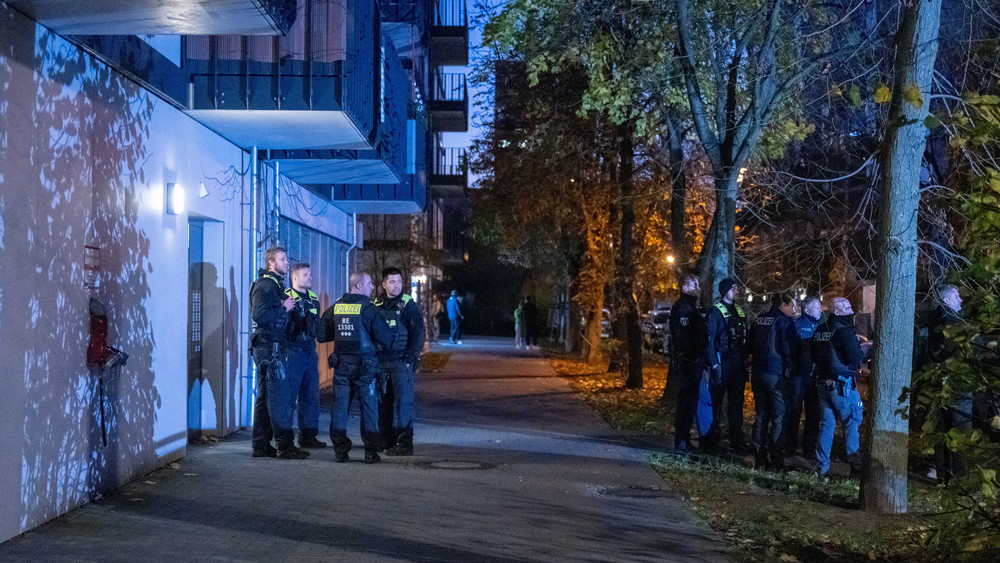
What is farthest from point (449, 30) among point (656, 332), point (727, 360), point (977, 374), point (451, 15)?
point (977, 374)

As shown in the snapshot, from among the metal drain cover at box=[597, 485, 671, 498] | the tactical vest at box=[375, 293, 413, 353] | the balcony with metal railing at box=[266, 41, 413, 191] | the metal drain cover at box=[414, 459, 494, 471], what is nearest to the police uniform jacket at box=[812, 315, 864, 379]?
the metal drain cover at box=[597, 485, 671, 498]

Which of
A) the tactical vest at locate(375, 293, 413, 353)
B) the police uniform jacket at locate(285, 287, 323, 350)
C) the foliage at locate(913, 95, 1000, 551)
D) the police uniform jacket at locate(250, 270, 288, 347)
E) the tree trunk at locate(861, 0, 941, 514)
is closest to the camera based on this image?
the foliage at locate(913, 95, 1000, 551)

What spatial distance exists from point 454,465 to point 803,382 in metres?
3.74

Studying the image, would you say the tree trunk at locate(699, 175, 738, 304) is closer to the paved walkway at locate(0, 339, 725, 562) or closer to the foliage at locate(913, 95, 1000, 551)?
the paved walkway at locate(0, 339, 725, 562)

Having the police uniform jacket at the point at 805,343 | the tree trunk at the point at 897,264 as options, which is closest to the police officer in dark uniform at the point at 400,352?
the police uniform jacket at the point at 805,343

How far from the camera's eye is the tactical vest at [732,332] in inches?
454

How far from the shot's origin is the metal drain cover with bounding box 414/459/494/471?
1051cm

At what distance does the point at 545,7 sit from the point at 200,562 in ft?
30.0

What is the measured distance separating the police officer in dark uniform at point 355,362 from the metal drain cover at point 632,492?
2516 mm

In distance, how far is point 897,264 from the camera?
8367mm

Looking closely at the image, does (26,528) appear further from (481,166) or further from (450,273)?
(450,273)

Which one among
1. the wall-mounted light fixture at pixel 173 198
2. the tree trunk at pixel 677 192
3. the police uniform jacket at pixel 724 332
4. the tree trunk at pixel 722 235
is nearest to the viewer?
the wall-mounted light fixture at pixel 173 198

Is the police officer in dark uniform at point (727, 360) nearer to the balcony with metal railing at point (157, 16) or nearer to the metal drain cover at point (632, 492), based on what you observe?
the metal drain cover at point (632, 492)

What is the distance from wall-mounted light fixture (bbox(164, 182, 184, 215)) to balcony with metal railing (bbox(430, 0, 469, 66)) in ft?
57.4
